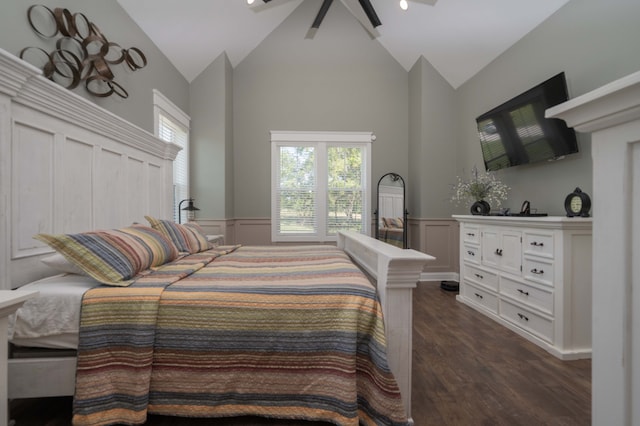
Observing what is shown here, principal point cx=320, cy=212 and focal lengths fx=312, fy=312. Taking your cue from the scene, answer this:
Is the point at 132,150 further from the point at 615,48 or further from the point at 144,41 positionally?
the point at 615,48

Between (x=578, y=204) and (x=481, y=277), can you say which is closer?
(x=578, y=204)

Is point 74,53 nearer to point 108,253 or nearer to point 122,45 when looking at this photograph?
point 122,45

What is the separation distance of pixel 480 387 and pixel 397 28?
13.9ft

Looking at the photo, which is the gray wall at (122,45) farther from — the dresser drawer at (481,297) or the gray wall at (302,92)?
the dresser drawer at (481,297)

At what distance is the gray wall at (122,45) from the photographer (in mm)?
1681

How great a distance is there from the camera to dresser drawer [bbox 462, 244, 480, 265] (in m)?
3.15

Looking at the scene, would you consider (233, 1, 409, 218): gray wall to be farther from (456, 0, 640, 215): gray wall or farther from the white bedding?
the white bedding

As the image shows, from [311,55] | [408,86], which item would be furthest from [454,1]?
[311,55]

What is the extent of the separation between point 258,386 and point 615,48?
3.31 metres

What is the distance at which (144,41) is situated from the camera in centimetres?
308

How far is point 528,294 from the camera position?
2.46 m

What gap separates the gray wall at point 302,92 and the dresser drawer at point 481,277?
1953mm

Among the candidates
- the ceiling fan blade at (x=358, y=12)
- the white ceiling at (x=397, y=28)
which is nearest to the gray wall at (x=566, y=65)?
the white ceiling at (x=397, y=28)

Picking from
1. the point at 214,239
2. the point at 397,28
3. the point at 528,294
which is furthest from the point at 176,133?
the point at 528,294
